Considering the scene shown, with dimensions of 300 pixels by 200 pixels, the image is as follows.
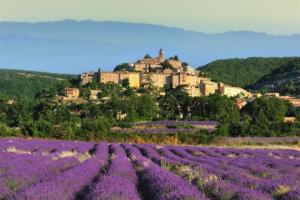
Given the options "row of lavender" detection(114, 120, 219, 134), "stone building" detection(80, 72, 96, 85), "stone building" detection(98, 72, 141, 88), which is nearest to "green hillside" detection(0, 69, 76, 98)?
"stone building" detection(80, 72, 96, 85)

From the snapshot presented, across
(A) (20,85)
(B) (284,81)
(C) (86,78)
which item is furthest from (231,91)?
(A) (20,85)

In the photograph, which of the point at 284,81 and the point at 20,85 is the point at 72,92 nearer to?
the point at 20,85

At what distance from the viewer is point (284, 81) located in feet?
595

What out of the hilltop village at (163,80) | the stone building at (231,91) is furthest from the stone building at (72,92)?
the stone building at (231,91)

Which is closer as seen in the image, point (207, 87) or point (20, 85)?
point (207, 87)

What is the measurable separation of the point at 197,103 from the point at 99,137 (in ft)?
190

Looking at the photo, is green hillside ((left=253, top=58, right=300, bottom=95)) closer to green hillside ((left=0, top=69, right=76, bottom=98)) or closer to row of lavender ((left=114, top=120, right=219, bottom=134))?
green hillside ((left=0, top=69, right=76, bottom=98))

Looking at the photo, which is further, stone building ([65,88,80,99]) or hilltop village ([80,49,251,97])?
hilltop village ([80,49,251,97])

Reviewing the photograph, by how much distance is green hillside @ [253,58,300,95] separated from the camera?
165m

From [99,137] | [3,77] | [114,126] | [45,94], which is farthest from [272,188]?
[3,77]

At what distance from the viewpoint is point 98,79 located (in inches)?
6388

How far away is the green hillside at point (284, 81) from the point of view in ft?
543

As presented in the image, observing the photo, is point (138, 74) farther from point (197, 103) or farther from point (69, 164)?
point (69, 164)

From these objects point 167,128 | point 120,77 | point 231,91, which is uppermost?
point 120,77
